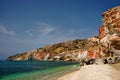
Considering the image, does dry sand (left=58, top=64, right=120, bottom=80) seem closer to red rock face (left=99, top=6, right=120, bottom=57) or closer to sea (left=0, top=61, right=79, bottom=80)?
sea (left=0, top=61, right=79, bottom=80)

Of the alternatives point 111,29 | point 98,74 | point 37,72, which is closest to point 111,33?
point 111,29

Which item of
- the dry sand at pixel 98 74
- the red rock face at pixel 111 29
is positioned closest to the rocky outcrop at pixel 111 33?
the red rock face at pixel 111 29

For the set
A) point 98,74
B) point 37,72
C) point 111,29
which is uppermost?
point 111,29

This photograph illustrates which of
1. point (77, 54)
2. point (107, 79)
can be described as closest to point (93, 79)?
point (107, 79)

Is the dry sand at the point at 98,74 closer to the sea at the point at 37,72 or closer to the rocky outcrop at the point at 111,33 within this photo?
the sea at the point at 37,72

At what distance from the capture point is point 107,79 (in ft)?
75.0

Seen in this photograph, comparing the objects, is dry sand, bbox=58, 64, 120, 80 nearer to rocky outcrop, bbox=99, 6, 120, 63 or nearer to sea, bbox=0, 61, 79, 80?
sea, bbox=0, 61, 79, 80

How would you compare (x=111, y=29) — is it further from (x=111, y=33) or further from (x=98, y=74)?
(x=98, y=74)

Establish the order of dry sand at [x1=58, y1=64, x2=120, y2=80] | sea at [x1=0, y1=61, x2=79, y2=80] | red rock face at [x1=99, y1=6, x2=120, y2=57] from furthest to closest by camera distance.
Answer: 1. red rock face at [x1=99, y1=6, x2=120, y2=57]
2. sea at [x1=0, y1=61, x2=79, y2=80]
3. dry sand at [x1=58, y1=64, x2=120, y2=80]

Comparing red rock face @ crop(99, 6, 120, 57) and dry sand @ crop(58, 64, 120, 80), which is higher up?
red rock face @ crop(99, 6, 120, 57)

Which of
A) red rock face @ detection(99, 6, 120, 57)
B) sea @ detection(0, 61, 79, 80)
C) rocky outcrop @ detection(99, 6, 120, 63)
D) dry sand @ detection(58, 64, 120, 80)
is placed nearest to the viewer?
dry sand @ detection(58, 64, 120, 80)

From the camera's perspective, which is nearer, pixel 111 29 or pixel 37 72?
pixel 37 72

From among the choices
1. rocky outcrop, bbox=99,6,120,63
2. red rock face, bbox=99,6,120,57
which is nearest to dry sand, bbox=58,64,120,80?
rocky outcrop, bbox=99,6,120,63

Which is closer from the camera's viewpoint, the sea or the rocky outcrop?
the sea
